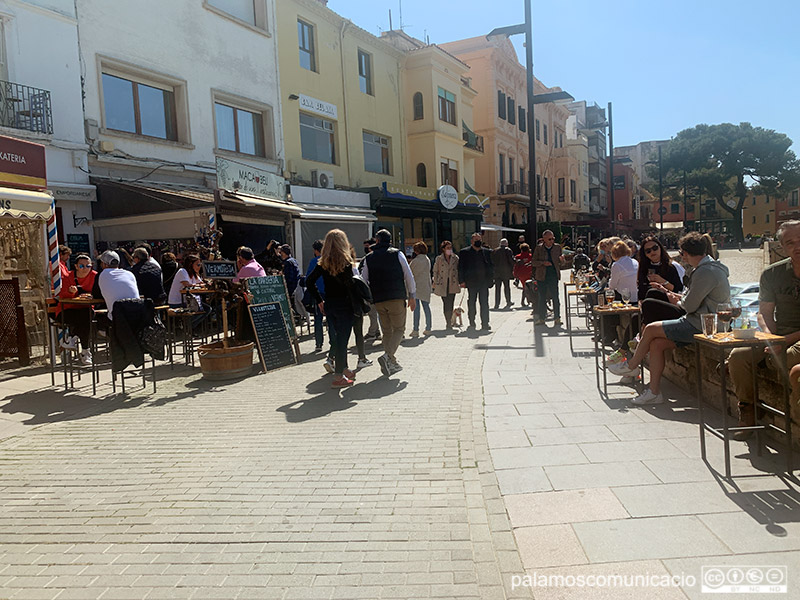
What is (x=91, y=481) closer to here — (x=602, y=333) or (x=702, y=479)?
(x=702, y=479)

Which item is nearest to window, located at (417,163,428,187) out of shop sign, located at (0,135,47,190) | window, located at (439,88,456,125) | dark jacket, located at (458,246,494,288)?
window, located at (439,88,456,125)

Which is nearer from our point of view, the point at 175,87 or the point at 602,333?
the point at 602,333

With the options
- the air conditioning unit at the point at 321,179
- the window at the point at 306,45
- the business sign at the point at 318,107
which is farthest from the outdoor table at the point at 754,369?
the window at the point at 306,45

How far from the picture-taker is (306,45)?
2053 centimetres

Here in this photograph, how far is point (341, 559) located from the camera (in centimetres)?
310

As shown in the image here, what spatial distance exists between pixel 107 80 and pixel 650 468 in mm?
14493

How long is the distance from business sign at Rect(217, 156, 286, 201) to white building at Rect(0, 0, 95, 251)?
2909mm

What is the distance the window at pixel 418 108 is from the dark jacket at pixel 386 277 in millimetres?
19805

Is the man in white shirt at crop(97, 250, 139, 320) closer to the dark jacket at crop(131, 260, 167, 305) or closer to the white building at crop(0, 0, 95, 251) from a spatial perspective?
the dark jacket at crop(131, 260, 167, 305)

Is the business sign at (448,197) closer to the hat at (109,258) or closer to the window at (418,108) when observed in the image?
the window at (418,108)

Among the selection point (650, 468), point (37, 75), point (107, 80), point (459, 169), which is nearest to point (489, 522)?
point (650, 468)

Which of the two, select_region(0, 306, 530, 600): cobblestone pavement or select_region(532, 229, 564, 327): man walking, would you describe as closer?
select_region(0, 306, 530, 600): cobblestone pavement

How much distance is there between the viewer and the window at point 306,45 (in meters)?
20.2

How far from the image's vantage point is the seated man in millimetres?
4060
